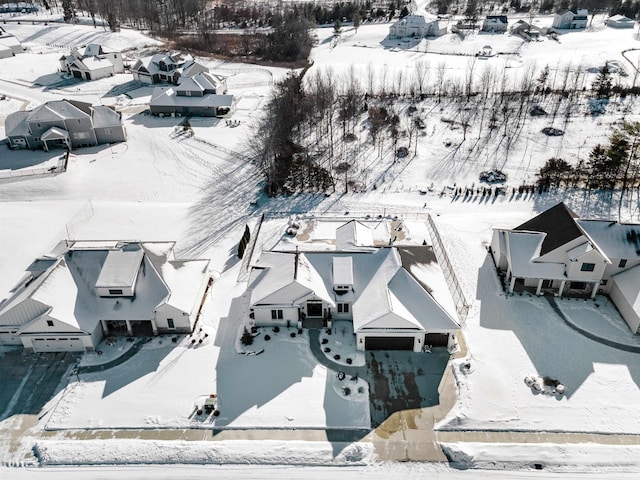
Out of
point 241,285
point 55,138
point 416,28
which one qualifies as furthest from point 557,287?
point 416,28

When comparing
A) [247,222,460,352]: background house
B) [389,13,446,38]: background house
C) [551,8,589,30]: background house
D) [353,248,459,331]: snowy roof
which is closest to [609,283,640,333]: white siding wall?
[247,222,460,352]: background house

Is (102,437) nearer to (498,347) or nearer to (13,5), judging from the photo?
(498,347)

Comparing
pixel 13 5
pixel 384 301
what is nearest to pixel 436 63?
pixel 384 301

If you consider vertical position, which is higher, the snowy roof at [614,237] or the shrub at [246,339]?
the snowy roof at [614,237]

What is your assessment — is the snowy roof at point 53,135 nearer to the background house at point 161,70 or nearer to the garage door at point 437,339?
the background house at point 161,70

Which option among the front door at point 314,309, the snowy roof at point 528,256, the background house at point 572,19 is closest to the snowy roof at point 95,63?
the front door at point 314,309

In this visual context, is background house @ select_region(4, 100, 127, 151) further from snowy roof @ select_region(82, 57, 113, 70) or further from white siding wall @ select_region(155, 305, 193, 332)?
white siding wall @ select_region(155, 305, 193, 332)
